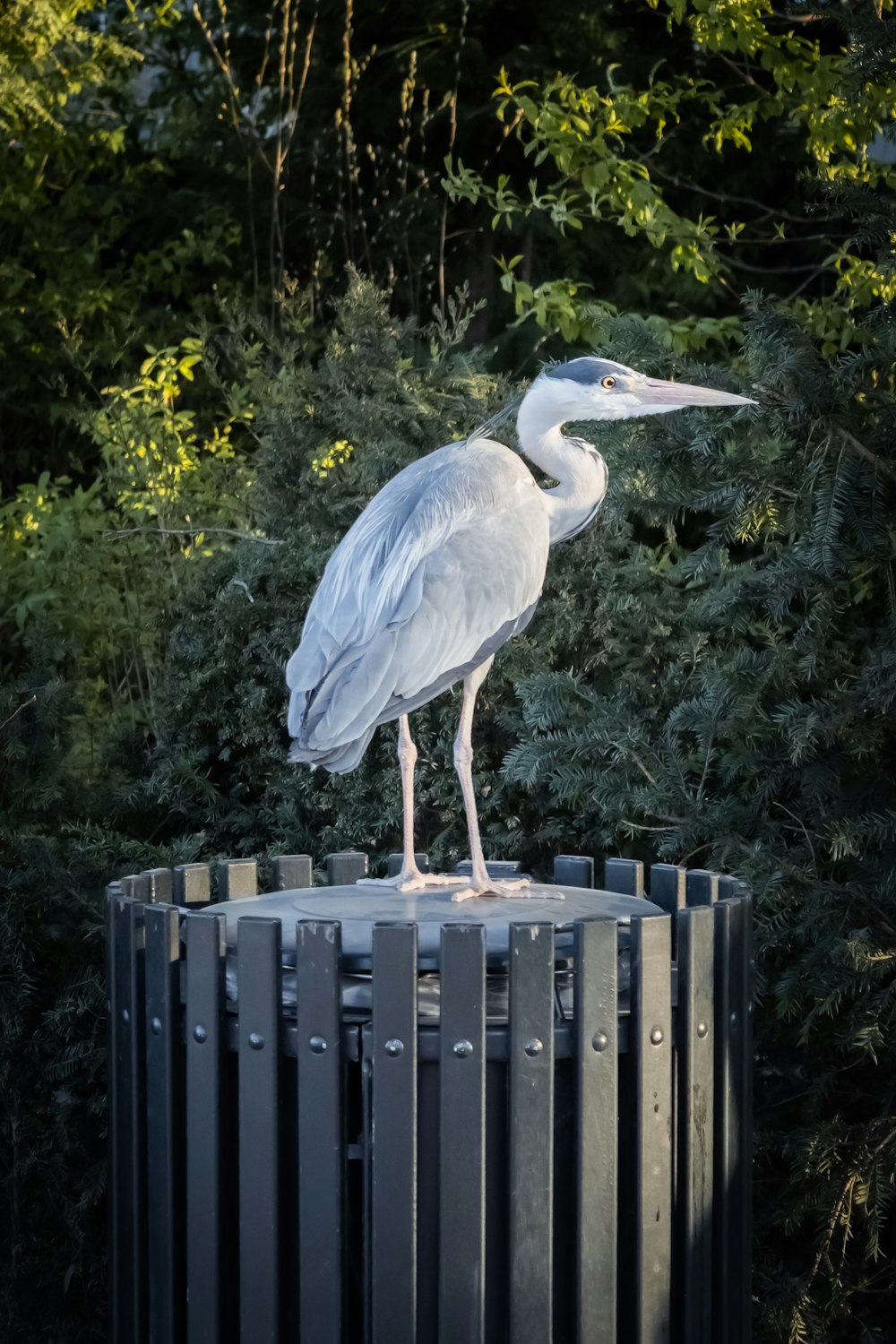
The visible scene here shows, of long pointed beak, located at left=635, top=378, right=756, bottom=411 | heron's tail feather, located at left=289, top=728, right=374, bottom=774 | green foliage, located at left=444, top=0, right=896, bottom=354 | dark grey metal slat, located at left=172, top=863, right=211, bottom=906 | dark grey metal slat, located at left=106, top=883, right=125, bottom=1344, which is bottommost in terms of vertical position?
dark grey metal slat, located at left=106, top=883, right=125, bottom=1344

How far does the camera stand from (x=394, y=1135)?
1.99m

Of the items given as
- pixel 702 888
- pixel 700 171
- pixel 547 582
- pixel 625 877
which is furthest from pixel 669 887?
pixel 700 171

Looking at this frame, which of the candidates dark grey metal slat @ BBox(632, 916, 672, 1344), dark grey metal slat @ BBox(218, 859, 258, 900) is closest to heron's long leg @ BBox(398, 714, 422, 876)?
dark grey metal slat @ BBox(218, 859, 258, 900)

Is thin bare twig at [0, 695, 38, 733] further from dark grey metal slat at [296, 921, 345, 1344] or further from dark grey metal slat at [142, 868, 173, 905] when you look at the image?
dark grey metal slat at [296, 921, 345, 1344]

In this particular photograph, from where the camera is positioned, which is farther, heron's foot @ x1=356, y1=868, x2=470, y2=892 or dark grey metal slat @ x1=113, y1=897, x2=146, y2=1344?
heron's foot @ x1=356, y1=868, x2=470, y2=892

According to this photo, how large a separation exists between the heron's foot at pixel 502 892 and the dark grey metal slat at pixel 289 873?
1.71 feet

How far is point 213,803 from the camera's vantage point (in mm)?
4559

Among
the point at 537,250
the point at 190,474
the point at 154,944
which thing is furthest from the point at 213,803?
the point at 537,250

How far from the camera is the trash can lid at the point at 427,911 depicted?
2.13m

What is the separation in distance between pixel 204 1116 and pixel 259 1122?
112mm

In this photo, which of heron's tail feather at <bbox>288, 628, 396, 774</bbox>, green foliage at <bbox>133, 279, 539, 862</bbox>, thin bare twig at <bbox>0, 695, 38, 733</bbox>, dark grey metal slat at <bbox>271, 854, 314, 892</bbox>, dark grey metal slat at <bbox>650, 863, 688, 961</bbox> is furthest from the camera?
green foliage at <bbox>133, 279, 539, 862</bbox>

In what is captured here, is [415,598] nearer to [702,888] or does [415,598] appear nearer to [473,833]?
[473,833]

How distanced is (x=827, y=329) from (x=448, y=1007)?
401cm

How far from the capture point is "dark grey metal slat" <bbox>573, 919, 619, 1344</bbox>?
2.02 metres
